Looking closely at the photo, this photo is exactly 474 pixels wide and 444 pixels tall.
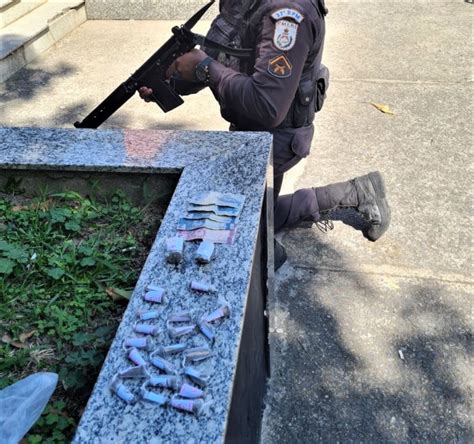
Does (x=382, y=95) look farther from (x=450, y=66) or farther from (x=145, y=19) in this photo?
(x=145, y=19)

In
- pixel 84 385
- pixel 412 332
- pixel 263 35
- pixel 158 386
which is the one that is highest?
pixel 263 35

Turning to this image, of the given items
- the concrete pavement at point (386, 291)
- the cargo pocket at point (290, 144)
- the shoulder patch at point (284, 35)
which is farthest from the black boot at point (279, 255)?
the shoulder patch at point (284, 35)

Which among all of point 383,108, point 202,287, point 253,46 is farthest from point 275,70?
Answer: point 383,108

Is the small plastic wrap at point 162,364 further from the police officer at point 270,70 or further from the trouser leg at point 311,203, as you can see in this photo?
the trouser leg at point 311,203

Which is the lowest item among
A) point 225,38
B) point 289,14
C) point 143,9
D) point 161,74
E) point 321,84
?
point 143,9

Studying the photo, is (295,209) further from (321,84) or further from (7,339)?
(7,339)

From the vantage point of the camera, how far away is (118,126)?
4.55 m

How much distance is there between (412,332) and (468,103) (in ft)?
9.44

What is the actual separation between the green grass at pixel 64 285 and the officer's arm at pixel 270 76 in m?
0.61

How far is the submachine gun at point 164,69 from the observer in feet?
7.42

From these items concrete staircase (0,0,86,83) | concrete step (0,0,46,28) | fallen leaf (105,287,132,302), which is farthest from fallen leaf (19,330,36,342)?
concrete step (0,0,46,28)

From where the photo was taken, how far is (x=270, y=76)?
217 cm

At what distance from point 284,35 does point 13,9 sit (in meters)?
5.19

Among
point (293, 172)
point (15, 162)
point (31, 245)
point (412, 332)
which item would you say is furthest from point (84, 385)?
point (293, 172)
